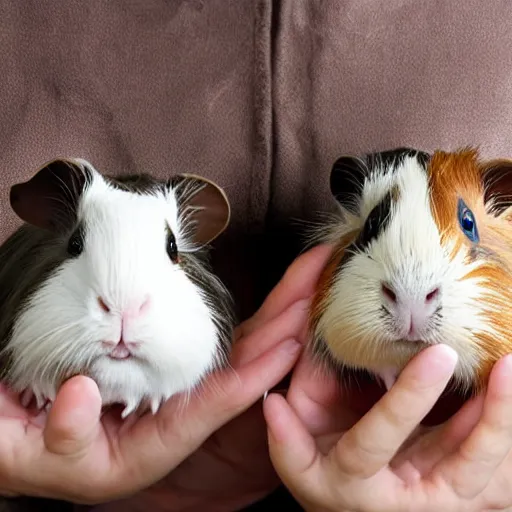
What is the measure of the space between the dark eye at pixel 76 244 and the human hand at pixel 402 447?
1.02 ft

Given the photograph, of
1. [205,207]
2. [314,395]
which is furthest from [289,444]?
[205,207]

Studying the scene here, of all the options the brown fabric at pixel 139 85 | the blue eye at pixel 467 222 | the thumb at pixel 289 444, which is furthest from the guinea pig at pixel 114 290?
the blue eye at pixel 467 222

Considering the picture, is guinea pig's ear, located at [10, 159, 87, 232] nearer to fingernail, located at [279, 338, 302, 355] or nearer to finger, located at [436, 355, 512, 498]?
fingernail, located at [279, 338, 302, 355]

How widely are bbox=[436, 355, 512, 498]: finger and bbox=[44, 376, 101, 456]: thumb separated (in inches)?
17.1

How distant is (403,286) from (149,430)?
39 cm

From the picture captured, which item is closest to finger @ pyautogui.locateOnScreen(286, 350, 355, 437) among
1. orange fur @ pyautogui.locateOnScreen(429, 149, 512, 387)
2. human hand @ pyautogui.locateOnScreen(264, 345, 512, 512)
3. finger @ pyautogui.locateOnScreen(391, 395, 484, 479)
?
human hand @ pyautogui.locateOnScreen(264, 345, 512, 512)

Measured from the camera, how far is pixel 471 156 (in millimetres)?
1011

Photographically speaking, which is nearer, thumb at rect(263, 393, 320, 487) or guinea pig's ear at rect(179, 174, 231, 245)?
thumb at rect(263, 393, 320, 487)

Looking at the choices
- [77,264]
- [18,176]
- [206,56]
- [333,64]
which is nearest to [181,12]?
[206,56]

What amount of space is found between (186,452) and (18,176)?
0.58 m

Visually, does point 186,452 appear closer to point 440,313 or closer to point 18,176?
point 440,313

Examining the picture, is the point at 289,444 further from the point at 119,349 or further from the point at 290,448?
the point at 119,349

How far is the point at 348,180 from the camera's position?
1.10m

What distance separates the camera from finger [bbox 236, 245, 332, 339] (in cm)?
103
